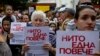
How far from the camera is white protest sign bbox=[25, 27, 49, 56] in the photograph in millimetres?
6965

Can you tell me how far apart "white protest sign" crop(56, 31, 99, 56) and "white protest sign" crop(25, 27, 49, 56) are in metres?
1.21

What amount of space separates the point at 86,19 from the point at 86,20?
0.02 metres

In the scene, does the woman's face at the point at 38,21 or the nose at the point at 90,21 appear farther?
the woman's face at the point at 38,21

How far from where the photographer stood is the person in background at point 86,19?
18.0ft

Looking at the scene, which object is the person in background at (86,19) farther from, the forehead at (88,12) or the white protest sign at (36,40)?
the white protest sign at (36,40)

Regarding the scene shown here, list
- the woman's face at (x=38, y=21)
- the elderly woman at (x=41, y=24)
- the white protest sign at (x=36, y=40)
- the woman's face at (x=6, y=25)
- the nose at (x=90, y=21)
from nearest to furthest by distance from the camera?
1. the nose at (x=90, y=21)
2. the elderly woman at (x=41, y=24)
3. the white protest sign at (x=36, y=40)
4. the woman's face at (x=38, y=21)
5. the woman's face at (x=6, y=25)

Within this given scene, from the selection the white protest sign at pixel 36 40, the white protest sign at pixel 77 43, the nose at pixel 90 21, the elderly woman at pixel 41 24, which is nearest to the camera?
the nose at pixel 90 21

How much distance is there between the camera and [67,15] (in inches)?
336

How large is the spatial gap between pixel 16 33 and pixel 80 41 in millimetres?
4916

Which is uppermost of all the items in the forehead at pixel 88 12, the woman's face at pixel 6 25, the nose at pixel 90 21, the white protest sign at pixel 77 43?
the forehead at pixel 88 12

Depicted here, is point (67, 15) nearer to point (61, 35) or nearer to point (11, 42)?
point (11, 42)

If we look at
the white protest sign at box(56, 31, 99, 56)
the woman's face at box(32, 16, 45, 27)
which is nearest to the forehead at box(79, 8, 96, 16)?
the white protest sign at box(56, 31, 99, 56)

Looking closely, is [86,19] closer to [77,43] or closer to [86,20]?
[86,20]

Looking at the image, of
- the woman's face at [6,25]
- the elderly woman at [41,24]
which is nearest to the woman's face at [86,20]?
the elderly woman at [41,24]
